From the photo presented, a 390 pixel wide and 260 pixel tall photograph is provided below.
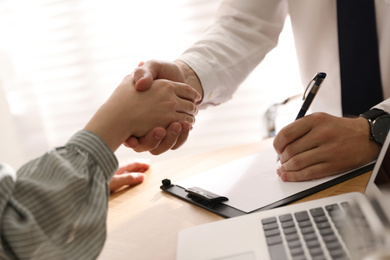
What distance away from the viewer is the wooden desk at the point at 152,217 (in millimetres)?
667

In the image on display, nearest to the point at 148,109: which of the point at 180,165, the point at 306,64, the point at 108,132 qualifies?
the point at 108,132

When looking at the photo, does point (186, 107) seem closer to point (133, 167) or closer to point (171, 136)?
point (171, 136)

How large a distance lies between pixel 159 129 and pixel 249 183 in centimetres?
19

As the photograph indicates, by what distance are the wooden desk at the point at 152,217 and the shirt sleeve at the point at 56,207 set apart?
0.43ft

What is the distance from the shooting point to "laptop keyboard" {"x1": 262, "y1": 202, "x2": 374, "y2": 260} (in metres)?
0.48

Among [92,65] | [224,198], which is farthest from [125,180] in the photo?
[92,65]

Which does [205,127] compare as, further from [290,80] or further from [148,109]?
[148,109]

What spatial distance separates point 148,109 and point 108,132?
15cm

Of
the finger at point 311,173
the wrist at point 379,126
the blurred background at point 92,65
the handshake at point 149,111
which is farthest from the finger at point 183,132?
the blurred background at point 92,65

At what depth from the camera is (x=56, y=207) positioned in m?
0.54

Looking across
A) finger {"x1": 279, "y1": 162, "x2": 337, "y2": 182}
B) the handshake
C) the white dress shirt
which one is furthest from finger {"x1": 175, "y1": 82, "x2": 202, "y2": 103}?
finger {"x1": 279, "y1": 162, "x2": 337, "y2": 182}

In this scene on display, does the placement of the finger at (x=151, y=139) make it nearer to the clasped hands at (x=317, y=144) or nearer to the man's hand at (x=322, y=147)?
the clasped hands at (x=317, y=144)

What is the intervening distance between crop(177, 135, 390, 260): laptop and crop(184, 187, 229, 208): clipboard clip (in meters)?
0.09

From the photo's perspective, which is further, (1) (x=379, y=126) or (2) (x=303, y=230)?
(1) (x=379, y=126)
